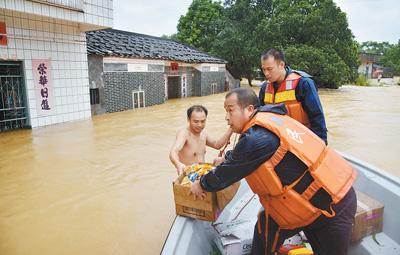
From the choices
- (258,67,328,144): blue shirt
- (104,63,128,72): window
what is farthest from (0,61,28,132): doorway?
(258,67,328,144): blue shirt

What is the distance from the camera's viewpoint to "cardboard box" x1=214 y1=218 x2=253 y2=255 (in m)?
2.51

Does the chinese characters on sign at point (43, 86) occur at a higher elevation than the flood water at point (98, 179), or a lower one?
higher

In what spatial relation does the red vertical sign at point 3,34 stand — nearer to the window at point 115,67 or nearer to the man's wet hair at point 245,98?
the window at point 115,67

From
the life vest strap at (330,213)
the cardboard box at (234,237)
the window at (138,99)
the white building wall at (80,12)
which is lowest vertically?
the cardboard box at (234,237)

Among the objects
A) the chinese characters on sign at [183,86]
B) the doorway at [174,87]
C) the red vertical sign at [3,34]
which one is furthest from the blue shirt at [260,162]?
the chinese characters on sign at [183,86]

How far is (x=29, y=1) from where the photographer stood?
24.6 ft

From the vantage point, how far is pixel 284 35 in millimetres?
22938

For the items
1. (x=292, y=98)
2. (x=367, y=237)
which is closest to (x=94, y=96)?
(x=292, y=98)

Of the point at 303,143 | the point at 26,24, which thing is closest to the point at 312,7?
the point at 26,24

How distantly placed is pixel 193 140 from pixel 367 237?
1.91m

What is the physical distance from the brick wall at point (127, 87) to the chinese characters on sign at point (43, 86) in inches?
107

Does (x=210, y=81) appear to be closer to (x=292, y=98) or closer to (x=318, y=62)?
(x=318, y=62)

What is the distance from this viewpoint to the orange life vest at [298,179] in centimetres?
177

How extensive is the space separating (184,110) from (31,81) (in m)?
6.07
